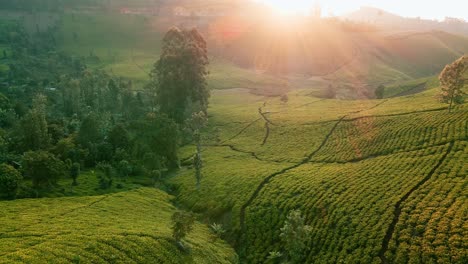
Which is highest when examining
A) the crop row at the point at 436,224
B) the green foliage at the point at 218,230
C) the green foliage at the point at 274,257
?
the crop row at the point at 436,224

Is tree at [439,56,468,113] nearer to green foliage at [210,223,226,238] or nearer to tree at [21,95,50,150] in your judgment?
green foliage at [210,223,226,238]

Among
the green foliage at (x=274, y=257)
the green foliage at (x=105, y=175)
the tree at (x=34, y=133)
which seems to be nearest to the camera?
the green foliage at (x=274, y=257)

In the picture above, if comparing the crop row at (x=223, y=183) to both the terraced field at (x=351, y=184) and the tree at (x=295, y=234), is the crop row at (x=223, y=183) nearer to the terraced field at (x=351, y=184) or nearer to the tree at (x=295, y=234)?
the terraced field at (x=351, y=184)

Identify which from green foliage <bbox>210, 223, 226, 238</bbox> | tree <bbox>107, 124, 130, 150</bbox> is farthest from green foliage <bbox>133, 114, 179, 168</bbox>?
green foliage <bbox>210, 223, 226, 238</bbox>

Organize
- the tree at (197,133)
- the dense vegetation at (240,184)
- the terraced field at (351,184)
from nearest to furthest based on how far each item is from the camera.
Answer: the dense vegetation at (240,184)
the terraced field at (351,184)
the tree at (197,133)

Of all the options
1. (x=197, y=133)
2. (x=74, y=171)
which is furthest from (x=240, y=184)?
(x=74, y=171)

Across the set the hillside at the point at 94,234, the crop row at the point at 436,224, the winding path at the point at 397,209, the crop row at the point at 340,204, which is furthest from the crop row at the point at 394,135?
the hillside at the point at 94,234

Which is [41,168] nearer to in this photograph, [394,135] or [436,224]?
[436,224]
